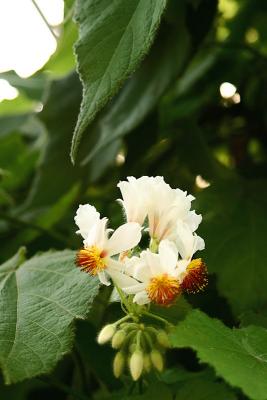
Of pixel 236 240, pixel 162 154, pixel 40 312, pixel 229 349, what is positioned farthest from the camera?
pixel 162 154

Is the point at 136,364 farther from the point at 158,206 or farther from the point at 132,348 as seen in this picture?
the point at 158,206

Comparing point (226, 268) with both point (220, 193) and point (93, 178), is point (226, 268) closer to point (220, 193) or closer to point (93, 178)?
point (220, 193)

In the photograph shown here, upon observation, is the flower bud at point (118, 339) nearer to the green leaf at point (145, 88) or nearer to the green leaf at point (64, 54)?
the green leaf at point (145, 88)

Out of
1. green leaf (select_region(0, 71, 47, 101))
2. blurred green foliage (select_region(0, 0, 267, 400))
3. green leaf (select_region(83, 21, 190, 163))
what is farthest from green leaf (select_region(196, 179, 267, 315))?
green leaf (select_region(0, 71, 47, 101))

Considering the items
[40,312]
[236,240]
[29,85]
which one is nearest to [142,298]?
[40,312]

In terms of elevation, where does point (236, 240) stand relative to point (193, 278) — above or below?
below

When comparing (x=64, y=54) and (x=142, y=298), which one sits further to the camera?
(x=64, y=54)

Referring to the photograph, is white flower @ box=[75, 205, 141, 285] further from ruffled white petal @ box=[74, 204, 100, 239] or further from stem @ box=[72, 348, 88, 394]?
stem @ box=[72, 348, 88, 394]
